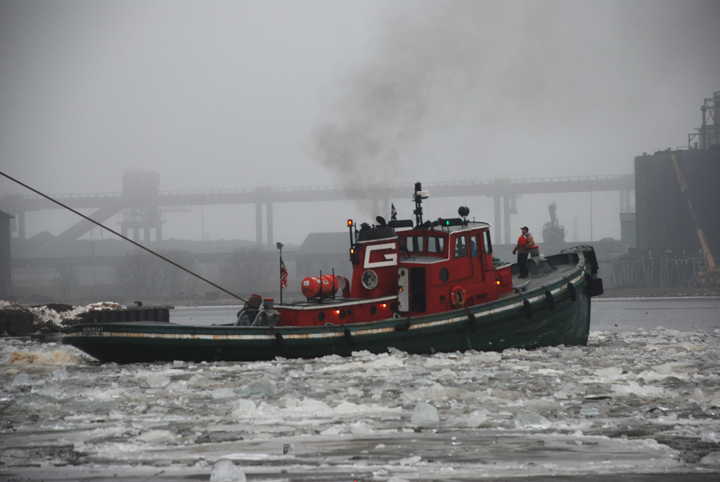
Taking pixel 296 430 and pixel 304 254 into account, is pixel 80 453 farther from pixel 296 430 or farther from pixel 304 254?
pixel 304 254

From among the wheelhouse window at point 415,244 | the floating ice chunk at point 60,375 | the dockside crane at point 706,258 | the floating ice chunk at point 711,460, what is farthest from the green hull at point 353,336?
the dockside crane at point 706,258

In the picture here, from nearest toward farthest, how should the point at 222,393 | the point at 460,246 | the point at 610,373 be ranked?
the point at 222,393, the point at 610,373, the point at 460,246

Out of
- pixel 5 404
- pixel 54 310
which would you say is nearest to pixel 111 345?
pixel 5 404

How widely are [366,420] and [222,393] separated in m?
2.93

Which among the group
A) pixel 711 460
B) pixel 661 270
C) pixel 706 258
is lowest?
pixel 661 270

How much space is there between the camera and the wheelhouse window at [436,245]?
1495cm

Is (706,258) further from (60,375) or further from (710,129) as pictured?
(60,375)

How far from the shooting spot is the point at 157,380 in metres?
10.9

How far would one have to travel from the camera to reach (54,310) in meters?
31.0

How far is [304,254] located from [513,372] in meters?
73.9

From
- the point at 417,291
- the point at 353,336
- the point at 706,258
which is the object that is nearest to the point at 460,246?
the point at 417,291

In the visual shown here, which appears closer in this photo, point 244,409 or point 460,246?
point 244,409

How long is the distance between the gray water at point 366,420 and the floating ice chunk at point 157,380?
0.04 meters

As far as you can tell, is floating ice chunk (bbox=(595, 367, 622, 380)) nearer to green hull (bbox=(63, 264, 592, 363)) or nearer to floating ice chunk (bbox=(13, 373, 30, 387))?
green hull (bbox=(63, 264, 592, 363))
